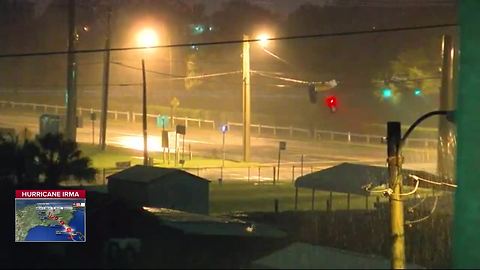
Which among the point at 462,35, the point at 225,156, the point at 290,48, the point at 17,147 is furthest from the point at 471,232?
the point at 290,48

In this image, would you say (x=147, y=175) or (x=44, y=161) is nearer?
(x=44, y=161)

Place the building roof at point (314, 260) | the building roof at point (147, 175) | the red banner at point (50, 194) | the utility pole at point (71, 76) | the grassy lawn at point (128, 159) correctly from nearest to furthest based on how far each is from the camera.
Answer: the building roof at point (314, 260)
the red banner at point (50, 194)
the building roof at point (147, 175)
the utility pole at point (71, 76)
the grassy lawn at point (128, 159)

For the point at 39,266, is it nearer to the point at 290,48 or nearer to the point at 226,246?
the point at 226,246

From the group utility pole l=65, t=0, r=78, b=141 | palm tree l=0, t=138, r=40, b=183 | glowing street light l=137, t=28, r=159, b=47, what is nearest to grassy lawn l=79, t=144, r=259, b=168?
utility pole l=65, t=0, r=78, b=141

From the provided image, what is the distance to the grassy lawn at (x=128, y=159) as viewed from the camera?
32.8m

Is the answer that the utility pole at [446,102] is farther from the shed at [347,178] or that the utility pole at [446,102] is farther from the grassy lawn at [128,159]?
the grassy lawn at [128,159]

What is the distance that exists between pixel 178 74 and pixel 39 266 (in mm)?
51890

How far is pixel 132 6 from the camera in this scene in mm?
46500

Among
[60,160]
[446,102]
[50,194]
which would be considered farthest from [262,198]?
[50,194]

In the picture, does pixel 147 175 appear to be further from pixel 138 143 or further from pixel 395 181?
pixel 138 143
